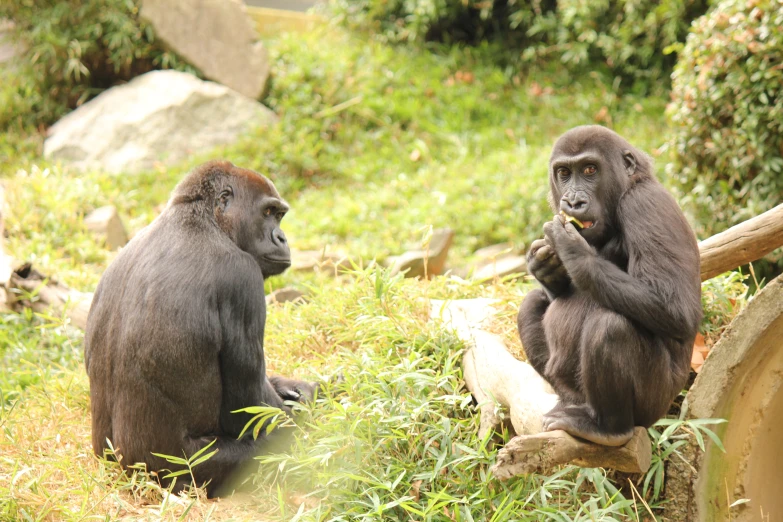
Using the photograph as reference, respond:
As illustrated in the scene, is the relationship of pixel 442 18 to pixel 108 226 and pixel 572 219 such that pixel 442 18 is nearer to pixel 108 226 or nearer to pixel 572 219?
pixel 108 226

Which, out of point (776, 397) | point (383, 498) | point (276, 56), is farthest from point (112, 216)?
point (776, 397)

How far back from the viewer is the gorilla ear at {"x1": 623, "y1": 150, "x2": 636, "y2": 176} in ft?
12.3

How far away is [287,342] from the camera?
17.4 feet

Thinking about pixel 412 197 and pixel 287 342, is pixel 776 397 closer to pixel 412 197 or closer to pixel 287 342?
pixel 287 342

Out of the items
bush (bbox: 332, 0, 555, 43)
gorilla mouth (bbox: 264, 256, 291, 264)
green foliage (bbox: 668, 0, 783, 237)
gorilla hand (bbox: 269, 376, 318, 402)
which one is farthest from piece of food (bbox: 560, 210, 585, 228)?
bush (bbox: 332, 0, 555, 43)

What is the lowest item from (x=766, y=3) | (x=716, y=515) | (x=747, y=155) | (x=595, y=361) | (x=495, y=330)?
(x=716, y=515)

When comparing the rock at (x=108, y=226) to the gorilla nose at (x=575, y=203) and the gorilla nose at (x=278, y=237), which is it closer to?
the gorilla nose at (x=278, y=237)

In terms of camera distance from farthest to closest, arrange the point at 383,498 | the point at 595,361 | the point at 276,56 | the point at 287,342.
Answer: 1. the point at 276,56
2. the point at 287,342
3. the point at 383,498
4. the point at 595,361

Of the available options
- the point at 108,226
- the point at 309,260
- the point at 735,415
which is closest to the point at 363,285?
the point at 735,415

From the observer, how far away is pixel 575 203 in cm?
369

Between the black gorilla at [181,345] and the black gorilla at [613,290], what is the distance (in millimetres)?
1491

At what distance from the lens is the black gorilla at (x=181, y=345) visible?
378 centimetres

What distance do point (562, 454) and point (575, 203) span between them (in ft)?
3.90

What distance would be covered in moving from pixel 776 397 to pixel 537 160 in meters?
5.75
